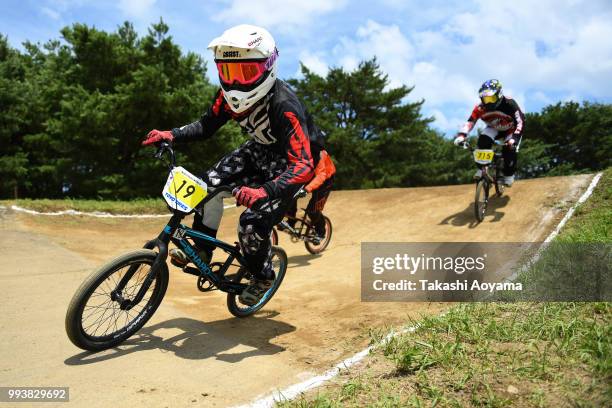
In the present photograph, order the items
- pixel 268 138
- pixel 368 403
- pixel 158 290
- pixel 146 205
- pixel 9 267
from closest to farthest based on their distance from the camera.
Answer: pixel 368 403 → pixel 158 290 → pixel 268 138 → pixel 9 267 → pixel 146 205

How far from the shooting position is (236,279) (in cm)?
481

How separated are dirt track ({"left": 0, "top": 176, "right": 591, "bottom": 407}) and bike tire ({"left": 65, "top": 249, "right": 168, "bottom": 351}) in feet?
0.38

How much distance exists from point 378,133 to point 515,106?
25.7m

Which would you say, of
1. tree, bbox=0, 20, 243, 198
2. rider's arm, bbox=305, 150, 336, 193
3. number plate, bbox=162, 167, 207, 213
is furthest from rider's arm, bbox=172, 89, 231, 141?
tree, bbox=0, 20, 243, 198

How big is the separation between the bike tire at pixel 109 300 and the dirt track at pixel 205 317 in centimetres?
12

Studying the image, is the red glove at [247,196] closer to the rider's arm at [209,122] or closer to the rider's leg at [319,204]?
the rider's arm at [209,122]

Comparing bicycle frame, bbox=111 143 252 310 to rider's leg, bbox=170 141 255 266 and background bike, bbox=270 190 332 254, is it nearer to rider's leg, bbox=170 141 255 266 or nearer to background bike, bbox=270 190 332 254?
rider's leg, bbox=170 141 255 266

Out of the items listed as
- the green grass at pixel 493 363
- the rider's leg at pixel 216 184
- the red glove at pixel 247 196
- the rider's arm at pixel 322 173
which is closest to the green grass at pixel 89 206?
the rider's arm at pixel 322 173

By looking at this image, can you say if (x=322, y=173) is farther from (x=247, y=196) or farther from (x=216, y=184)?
(x=247, y=196)

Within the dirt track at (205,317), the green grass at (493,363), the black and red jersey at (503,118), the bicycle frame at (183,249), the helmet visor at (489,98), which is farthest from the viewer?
the black and red jersey at (503,118)

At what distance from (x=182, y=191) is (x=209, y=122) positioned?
50.0 inches

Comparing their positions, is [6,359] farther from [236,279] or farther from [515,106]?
[515,106]

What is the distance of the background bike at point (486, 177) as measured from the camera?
9.01 m

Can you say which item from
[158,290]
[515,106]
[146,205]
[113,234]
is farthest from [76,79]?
[158,290]
